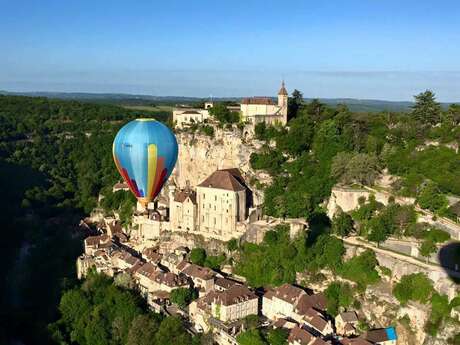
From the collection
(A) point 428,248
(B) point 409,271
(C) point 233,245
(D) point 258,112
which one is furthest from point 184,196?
(A) point 428,248

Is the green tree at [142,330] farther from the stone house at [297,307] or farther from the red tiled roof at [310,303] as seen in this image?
the red tiled roof at [310,303]

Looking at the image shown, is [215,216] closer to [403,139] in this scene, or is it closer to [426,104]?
[403,139]

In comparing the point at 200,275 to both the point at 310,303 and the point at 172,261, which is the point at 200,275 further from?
the point at 310,303

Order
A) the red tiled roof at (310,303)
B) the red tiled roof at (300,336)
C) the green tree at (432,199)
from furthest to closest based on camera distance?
the green tree at (432,199) → the red tiled roof at (310,303) → the red tiled roof at (300,336)

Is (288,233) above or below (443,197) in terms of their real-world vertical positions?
below

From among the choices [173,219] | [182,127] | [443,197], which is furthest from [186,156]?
[443,197]

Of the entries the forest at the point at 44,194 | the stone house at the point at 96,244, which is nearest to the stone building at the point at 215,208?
the stone house at the point at 96,244

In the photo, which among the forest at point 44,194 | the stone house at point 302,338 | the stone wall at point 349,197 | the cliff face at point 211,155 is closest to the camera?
the stone house at point 302,338
